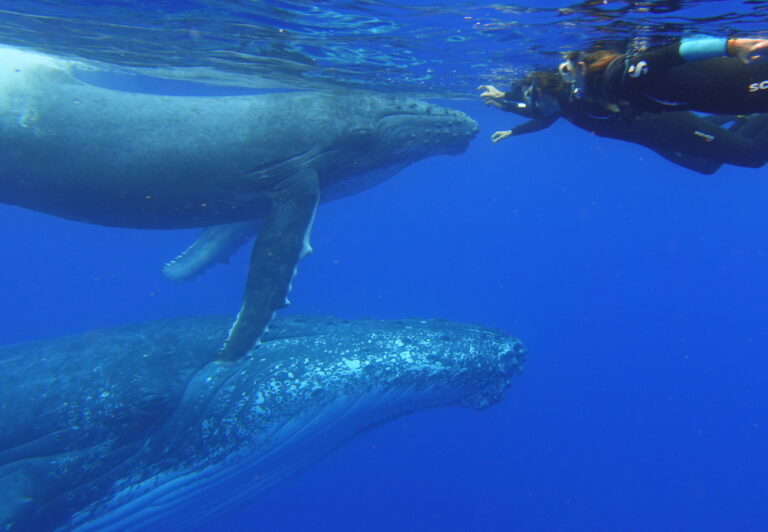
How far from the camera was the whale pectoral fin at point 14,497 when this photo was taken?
6.52 meters

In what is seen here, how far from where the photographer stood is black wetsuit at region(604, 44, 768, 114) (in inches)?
161

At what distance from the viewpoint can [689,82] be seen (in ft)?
13.9

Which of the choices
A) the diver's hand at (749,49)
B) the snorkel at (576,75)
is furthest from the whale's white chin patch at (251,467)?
the diver's hand at (749,49)

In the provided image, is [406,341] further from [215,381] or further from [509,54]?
[509,54]

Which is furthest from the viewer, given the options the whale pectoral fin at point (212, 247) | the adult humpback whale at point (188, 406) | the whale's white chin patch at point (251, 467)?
the whale pectoral fin at point (212, 247)

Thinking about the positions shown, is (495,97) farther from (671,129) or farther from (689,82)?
(689,82)

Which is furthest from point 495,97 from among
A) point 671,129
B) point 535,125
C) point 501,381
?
point 501,381

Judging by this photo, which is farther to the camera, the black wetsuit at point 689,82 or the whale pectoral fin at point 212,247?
the whale pectoral fin at point 212,247

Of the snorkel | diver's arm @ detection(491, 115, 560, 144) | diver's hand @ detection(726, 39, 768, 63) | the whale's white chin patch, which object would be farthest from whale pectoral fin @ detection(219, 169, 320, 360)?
diver's hand @ detection(726, 39, 768, 63)

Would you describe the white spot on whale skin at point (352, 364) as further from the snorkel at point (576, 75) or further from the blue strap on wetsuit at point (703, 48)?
the blue strap on wetsuit at point (703, 48)

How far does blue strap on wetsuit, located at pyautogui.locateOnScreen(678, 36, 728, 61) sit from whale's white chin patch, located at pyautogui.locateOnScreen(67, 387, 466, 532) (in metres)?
5.96

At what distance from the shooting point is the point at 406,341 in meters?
8.77

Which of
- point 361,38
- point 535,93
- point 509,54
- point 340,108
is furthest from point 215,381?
point 509,54

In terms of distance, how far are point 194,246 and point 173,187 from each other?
2594 millimetres
